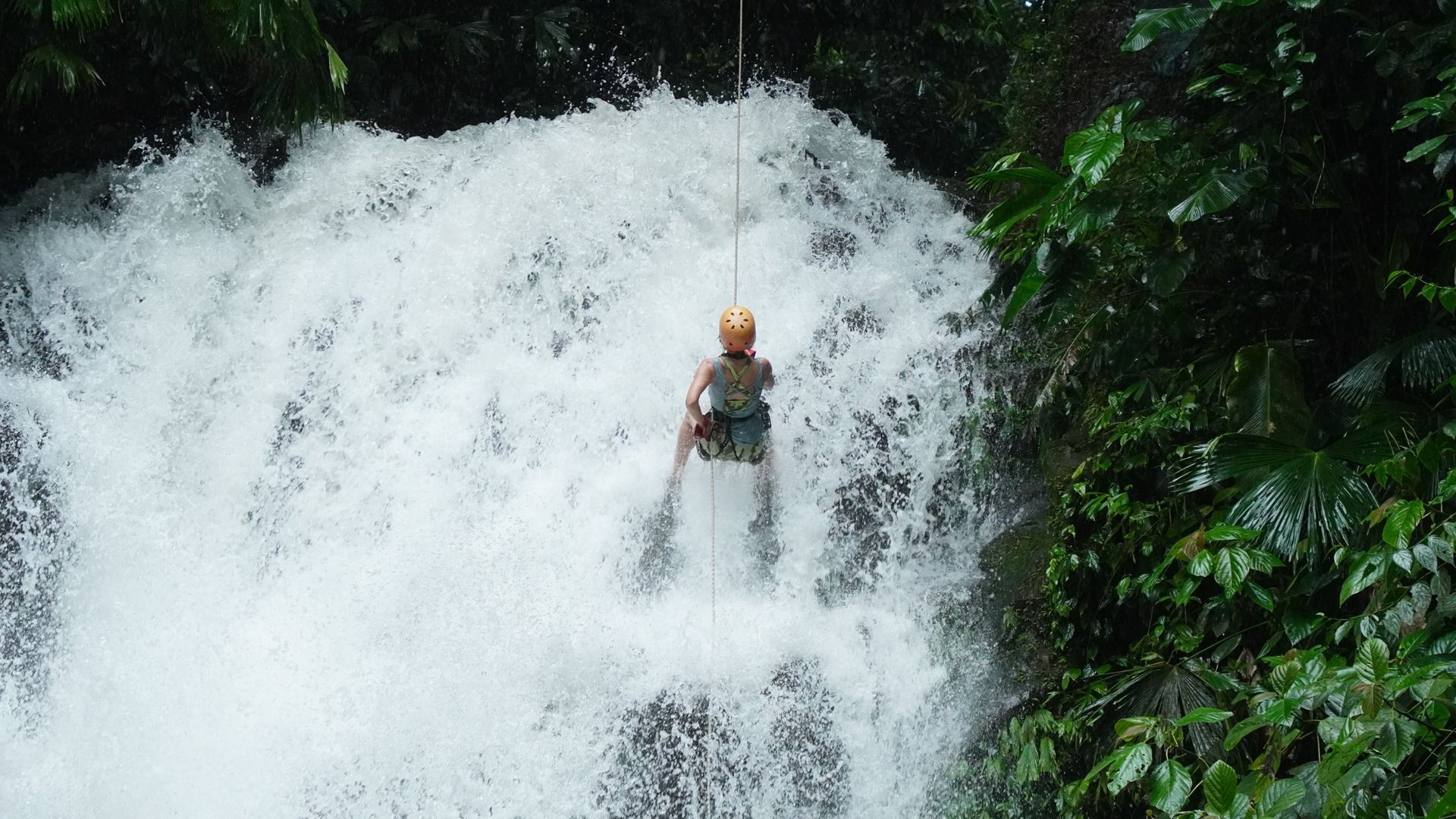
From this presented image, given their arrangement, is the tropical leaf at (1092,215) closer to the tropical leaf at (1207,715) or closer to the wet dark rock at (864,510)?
the tropical leaf at (1207,715)

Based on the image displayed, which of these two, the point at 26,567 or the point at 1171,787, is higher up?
the point at 1171,787

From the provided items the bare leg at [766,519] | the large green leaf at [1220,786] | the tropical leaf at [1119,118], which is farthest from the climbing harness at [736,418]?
the large green leaf at [1220,786]

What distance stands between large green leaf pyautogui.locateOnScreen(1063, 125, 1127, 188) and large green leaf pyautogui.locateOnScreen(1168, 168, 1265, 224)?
1.02 feet

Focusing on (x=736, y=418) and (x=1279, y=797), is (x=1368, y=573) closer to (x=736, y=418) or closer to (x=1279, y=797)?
(x=1279, y=797)

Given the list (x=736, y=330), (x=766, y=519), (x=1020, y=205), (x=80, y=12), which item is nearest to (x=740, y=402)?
(x=736, y=330)

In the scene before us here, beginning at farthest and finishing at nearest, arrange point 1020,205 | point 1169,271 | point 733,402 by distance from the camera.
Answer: point 733,402 < point 1169,271 < point 1020,205

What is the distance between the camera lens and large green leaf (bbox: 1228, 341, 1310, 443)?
4305 millimetres

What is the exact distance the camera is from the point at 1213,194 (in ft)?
13.3

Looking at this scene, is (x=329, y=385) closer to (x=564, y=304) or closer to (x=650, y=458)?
(x=564, y=304)

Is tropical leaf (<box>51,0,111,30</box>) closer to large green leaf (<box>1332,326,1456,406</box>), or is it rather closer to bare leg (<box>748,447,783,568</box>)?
bare leg (<box>748,447,783,568</box>)

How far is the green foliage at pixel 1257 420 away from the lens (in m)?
3.20

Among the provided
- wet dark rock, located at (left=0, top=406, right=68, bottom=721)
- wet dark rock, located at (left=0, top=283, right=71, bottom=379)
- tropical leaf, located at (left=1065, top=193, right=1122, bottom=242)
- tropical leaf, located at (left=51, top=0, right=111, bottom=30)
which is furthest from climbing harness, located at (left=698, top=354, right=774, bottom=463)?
wet dark rock, located at (left=0, top=283, right=71, bottom=379)

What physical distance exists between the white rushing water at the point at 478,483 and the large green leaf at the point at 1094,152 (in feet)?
7.25

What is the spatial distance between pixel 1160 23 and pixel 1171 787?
2.51 meters
